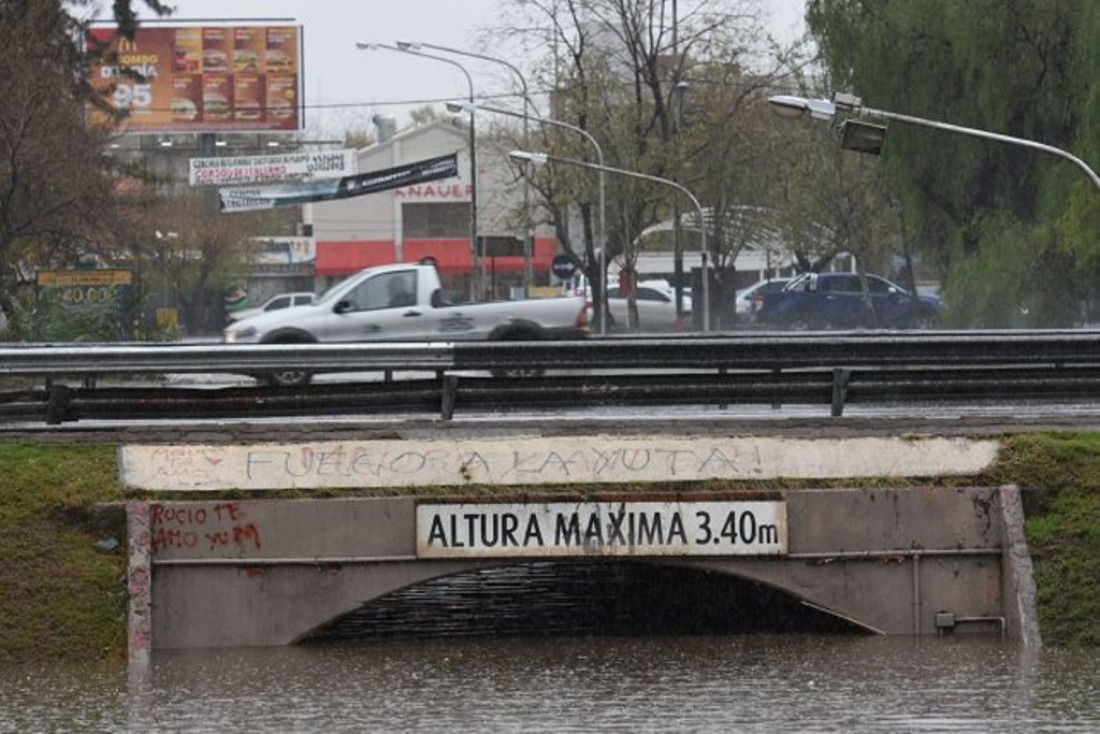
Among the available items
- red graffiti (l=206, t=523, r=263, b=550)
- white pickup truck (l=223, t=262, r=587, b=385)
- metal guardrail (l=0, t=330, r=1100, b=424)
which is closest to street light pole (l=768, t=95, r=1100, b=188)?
white pickup truck (l=223, t=262, r=587, b=385)

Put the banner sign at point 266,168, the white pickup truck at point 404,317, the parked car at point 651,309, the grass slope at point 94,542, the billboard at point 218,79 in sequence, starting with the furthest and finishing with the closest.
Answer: the billboard at point 218,79
the banner sign at point 266,168
the parked car at point 651,309
the white pickup truck at point 404,317
the grass slope at point 94,542

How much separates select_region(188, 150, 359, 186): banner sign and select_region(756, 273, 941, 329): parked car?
1968 cm

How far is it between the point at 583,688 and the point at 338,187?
54866 mm

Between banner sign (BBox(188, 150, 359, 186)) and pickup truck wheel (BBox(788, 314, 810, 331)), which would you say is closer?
pickup truck wheel (BBox(788, 314, 810, 331))

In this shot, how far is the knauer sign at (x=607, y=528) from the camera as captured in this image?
15781 millimetres

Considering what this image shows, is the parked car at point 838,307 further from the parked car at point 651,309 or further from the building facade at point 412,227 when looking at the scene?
the building facade at point 412,227

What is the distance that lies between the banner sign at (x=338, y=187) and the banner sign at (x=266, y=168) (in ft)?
2.37

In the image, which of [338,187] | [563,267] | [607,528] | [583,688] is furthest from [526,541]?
[338,187]

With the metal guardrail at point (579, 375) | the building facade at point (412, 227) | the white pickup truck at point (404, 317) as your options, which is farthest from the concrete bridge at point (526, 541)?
the building facade at point (412, 227)

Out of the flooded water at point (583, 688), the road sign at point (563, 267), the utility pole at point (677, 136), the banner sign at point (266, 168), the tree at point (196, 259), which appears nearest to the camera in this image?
the flooded water at point (583, 688)

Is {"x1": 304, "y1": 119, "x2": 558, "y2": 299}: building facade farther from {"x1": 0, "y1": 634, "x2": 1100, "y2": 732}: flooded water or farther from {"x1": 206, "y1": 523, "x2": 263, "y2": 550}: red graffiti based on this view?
{"x1": 0, "y1": 634, "x2": 1100, "y2": 732}: flooded water

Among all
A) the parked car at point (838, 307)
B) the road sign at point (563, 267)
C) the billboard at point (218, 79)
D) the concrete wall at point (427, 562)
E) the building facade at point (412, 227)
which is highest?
the billboard at point (218, 79)

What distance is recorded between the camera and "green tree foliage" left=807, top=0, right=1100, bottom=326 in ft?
133

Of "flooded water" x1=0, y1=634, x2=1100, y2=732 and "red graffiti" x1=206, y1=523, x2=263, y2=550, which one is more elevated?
"red graffiti" x1=206, y1=523, x2=263, y2=550
